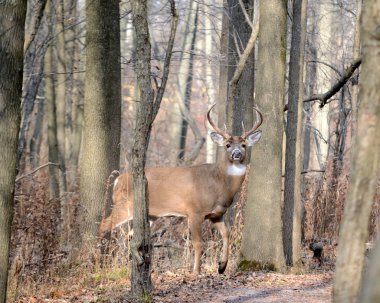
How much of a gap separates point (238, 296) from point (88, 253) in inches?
92.2

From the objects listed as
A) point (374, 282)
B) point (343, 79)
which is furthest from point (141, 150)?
point (374, 282)

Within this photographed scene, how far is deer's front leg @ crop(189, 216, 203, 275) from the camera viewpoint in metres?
11.0

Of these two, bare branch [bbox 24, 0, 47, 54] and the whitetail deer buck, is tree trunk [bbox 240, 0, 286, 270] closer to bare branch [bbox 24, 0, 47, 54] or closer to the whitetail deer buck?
the whitetail deer buck

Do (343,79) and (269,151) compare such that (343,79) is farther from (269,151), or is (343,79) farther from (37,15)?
(37,15)

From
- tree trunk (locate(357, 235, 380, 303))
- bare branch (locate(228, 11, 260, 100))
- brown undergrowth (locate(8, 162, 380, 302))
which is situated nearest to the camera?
tree trunk (locate(357, 235, 380, 303))

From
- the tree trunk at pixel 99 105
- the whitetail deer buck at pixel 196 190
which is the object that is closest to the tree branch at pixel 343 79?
the whitetail deer buck at pixel 196 190

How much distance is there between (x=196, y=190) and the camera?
39.5 ft

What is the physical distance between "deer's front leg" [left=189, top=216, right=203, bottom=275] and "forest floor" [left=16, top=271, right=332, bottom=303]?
69cm

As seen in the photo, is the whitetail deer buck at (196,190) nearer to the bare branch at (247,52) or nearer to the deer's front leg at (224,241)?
the deer's front leg at (224,241)

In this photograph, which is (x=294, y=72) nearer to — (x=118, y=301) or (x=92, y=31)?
(x=92, y=31)

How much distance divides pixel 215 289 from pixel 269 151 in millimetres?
2024

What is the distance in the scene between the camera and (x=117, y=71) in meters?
11.2

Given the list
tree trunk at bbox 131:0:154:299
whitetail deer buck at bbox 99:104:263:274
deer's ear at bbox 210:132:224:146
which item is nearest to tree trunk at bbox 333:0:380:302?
tree trunk at bbox 131:0:154:299

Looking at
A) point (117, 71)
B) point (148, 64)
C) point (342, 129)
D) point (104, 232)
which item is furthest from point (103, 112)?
point (342, 129)
